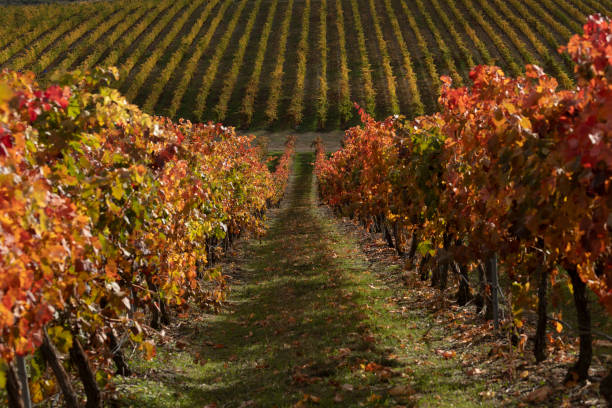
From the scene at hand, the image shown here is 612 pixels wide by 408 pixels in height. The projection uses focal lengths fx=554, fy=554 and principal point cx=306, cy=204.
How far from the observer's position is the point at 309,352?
870 cm

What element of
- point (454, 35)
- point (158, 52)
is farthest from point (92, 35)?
point (454, 35)

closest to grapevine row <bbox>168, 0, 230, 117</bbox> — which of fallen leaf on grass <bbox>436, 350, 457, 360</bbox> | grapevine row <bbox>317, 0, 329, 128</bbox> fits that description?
grapevine row <bbox>317, 0, 329, 128</bbox>

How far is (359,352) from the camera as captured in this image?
825 cm

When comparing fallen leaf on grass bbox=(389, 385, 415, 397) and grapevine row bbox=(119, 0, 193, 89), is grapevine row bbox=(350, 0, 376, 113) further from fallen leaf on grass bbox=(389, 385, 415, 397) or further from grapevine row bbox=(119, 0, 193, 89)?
fallen leaf on grass bbox=(389, 385, 415, 397)

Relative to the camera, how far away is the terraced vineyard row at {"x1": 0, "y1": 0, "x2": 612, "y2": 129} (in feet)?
247

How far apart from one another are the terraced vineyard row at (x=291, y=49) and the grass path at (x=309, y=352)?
58.3 meters

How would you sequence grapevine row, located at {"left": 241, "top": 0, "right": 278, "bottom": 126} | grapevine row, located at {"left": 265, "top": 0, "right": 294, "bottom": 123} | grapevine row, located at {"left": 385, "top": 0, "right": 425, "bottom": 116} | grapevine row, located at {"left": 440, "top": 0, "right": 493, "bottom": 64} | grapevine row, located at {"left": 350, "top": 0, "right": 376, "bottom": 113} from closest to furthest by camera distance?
grapevine row, located at {"left": 385, "top": 0, "right": 425, "bottom": 116}, grapevine row, located at {"left": 350, "top": 0, "right": 376, "bottom": 113}, grapevine row, located at {"left": 241, "top": 0, "right": 278, "bottom": 126}, grapevine row, located at {"left": 265, "top": 0, "right": 294, "bottom": 123}, grapevine row, located at {"left": 440, "top": 0, "right": 493, "bottom": 64}

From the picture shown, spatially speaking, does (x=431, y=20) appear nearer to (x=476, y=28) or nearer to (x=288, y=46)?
(x=476, y=28)

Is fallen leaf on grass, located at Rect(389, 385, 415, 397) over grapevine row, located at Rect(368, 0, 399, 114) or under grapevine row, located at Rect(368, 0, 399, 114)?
under

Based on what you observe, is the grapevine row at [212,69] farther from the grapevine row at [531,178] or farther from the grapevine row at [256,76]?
the grapevine row at [531,178]

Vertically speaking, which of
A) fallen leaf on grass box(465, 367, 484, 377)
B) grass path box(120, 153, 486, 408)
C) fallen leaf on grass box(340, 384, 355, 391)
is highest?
fallen leaf on grass box(465, 367, 484, 377)

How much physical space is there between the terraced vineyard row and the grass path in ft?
191

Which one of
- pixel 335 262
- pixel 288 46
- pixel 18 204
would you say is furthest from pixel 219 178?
pixel 288 46

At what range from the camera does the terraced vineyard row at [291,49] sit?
247 feet
